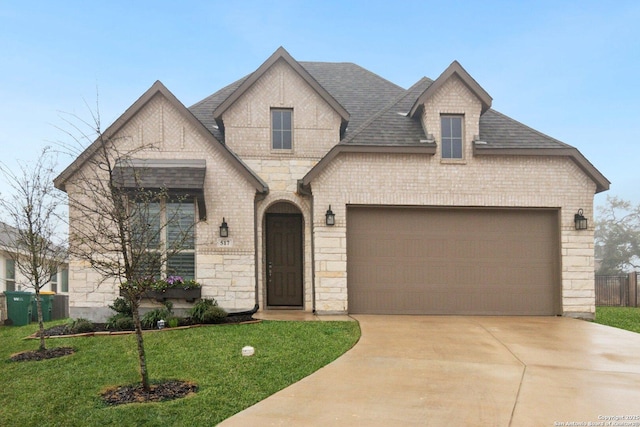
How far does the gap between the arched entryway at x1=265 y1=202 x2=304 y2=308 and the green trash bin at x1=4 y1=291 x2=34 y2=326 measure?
7.40 m

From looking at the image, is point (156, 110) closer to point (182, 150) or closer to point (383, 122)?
point (182, 150)

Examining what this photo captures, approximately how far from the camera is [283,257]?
1356 cm

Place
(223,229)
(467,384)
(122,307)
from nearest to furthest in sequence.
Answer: (467,384) → (122,307) → (223,229)

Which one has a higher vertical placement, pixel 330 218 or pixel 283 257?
pixel 330 218

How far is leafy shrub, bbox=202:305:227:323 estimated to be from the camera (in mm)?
11016

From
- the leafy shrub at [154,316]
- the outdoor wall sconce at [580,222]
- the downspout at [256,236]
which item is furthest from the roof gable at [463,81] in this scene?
the leafy shrub at [154,316]

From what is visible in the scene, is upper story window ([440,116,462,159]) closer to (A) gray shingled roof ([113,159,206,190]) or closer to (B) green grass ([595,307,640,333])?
(B) green grass ([595,307,640,333])

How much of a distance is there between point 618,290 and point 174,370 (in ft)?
64.4

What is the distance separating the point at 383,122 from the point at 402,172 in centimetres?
157

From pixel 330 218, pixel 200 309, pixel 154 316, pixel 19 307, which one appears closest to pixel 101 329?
pixel 154 316

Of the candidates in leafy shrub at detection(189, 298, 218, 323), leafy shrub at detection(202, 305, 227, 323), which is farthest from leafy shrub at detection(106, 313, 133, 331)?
leafy shrub at detection(202, 305, 227, 323)

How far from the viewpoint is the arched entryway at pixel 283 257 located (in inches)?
532

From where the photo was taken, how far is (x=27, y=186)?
974 centimetres

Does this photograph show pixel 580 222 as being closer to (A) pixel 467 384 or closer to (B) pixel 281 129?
(B) pixel 281 129
